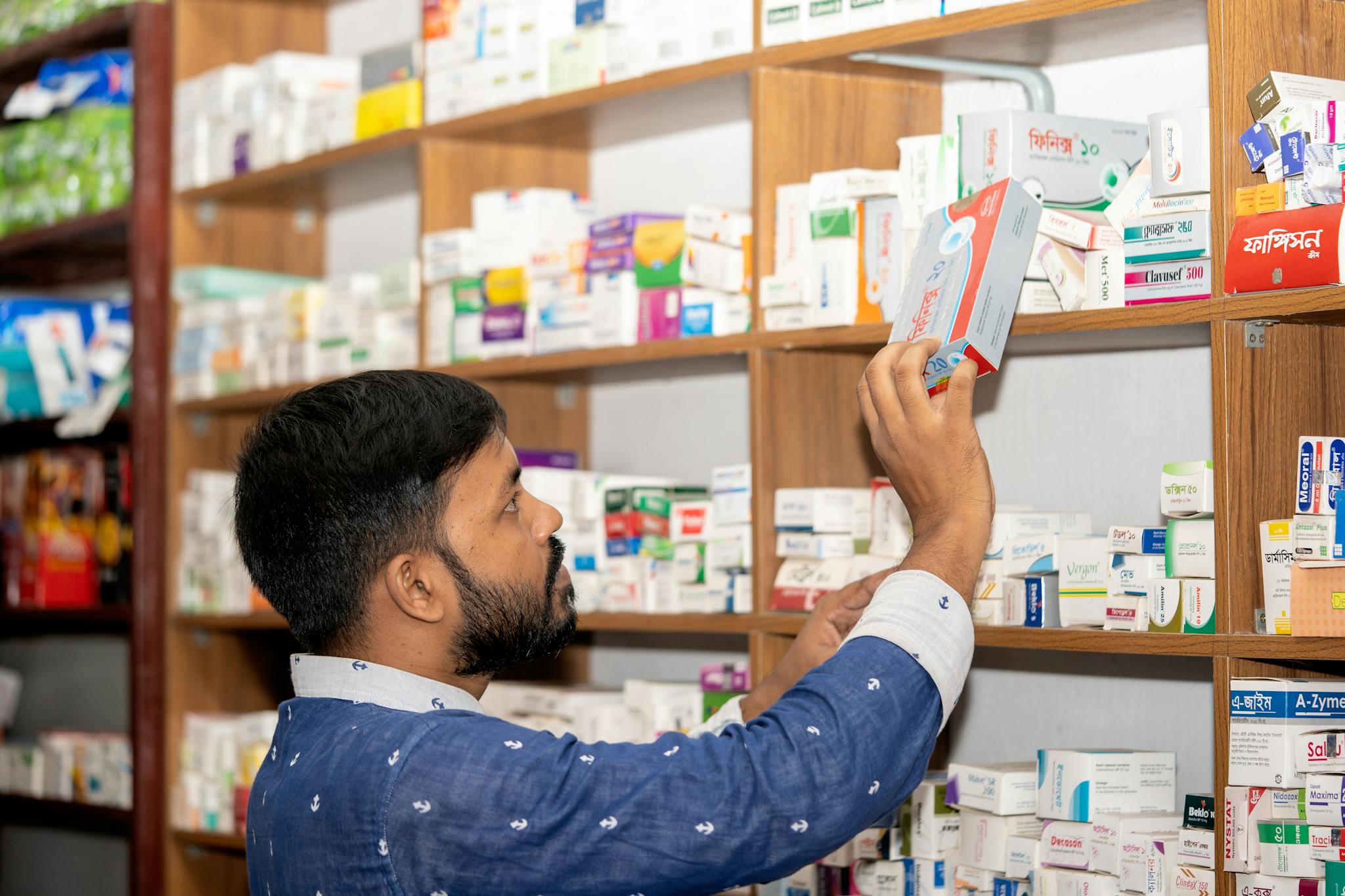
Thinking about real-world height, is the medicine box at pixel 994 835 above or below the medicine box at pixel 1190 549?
below

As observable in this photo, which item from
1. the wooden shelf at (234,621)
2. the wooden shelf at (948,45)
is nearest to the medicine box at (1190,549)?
the wooden shelf at (948,45)

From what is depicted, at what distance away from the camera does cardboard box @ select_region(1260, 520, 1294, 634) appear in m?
2.04

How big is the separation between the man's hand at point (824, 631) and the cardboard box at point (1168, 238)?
580mm

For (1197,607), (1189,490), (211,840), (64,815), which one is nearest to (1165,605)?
(1197,607)

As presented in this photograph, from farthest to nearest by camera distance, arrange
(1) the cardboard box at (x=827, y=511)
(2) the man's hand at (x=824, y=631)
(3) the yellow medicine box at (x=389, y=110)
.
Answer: (3) the yellow medicine box at (x=389, y=110)
(1) the cardboard box at (x=827, y=511)
(2) the man's hand at (x=824, y=631)

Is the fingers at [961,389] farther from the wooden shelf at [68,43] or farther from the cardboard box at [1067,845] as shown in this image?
the wooden shelf at [68,43]

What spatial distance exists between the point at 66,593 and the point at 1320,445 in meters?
3.20

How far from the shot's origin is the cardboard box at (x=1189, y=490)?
6.97 ft

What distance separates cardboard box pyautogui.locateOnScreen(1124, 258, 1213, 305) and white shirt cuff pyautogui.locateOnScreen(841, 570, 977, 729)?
75 centimetres

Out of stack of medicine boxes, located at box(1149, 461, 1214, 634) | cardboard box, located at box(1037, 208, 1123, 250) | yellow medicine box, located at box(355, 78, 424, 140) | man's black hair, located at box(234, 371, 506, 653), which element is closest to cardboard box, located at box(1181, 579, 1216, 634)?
stack of medicine boxes, located at box(1149, 461, 1214, 634)

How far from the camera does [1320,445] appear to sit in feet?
6.77

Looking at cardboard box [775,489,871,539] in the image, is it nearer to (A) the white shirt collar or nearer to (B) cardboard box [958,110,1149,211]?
(B) cardboard box [958,110,1149,211]

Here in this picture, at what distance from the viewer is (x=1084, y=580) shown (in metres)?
2.27

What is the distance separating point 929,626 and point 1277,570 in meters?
0.67
